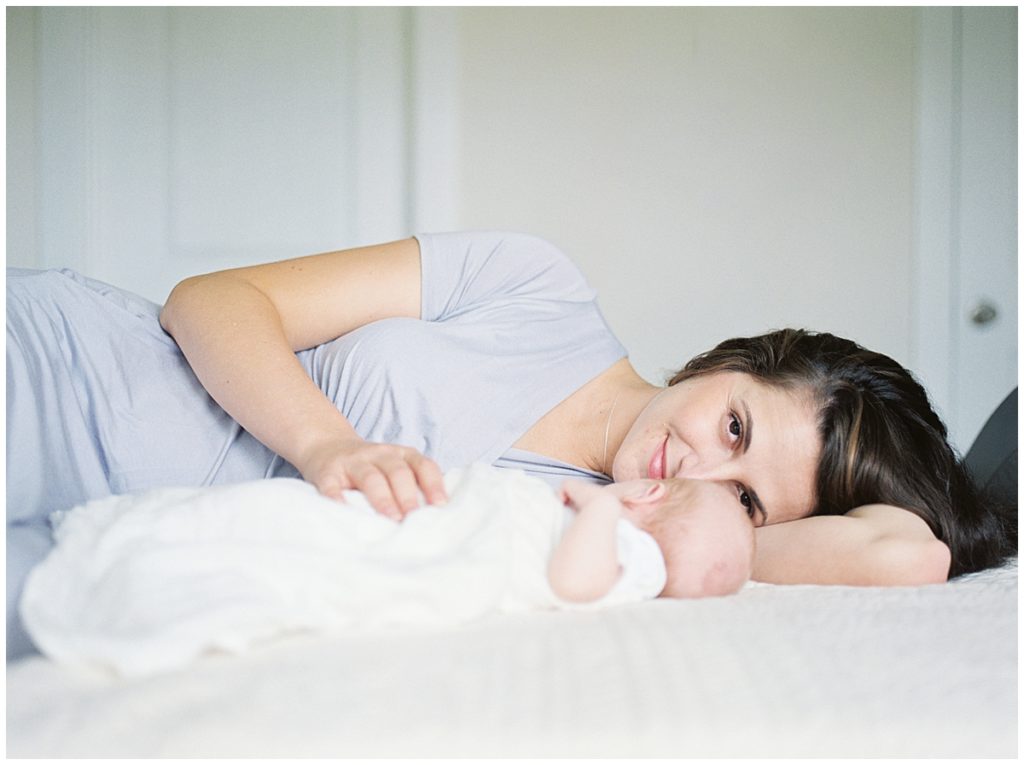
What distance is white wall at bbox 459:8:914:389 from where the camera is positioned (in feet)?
9.95

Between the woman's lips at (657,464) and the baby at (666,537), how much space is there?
227 millimetres

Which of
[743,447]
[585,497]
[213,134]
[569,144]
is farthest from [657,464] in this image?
[213,134]

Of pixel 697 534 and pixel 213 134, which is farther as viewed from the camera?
pixel 213 134

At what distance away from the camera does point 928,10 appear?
2986 millimetres

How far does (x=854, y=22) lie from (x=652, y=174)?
0.80 meters

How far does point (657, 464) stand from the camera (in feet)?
4.45

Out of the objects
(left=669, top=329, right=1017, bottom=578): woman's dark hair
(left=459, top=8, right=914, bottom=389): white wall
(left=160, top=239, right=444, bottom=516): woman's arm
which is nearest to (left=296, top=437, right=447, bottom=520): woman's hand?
(left=160, top=239, right=444, bottom=516): woman's arm

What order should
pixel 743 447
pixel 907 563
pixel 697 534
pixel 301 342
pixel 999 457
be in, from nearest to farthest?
pixel 697 534 → pixel 907 563 → pixel 743 447 → pixel 301 342 → pixel 999 457

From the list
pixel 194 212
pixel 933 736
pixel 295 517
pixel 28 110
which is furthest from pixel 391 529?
pixel 28 110

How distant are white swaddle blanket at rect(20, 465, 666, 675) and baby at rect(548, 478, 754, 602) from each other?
2 cm

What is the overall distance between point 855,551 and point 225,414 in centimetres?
89

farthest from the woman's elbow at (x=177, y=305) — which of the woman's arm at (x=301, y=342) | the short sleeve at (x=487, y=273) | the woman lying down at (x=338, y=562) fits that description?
the woman lying down at (x=338, y=562)

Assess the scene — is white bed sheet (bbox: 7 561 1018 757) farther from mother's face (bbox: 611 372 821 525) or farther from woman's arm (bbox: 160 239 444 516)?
mother's face (bbox: 611 372 821 525)

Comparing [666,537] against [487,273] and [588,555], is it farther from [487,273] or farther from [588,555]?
[487,273]
